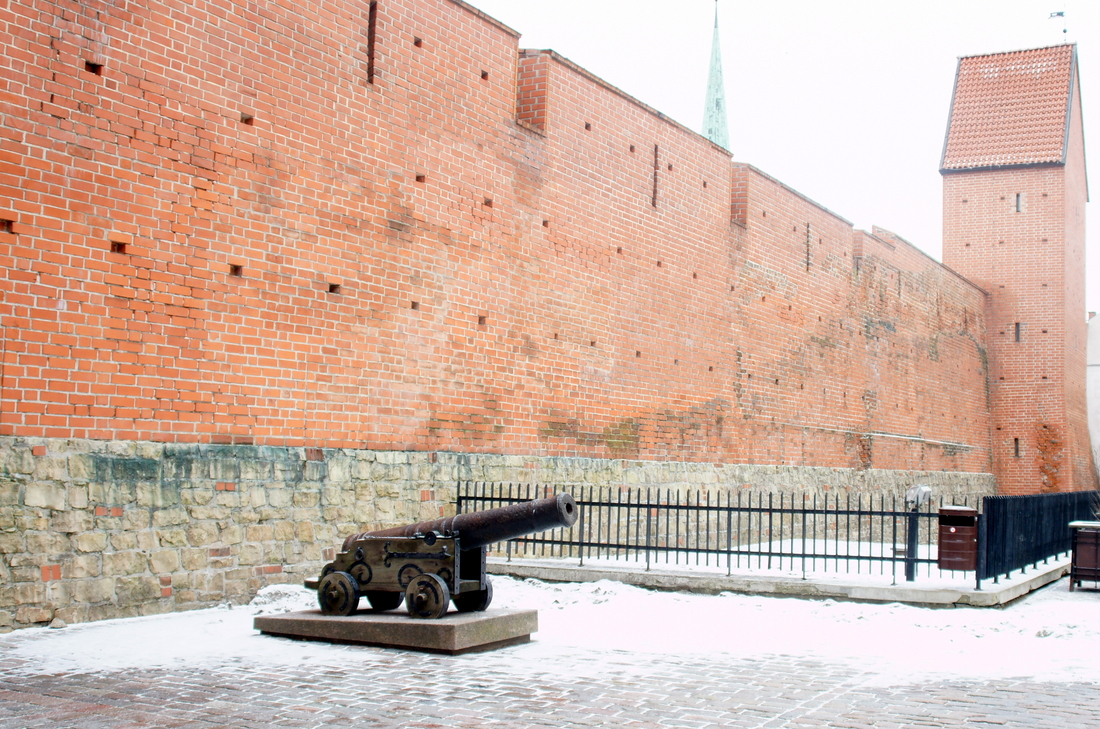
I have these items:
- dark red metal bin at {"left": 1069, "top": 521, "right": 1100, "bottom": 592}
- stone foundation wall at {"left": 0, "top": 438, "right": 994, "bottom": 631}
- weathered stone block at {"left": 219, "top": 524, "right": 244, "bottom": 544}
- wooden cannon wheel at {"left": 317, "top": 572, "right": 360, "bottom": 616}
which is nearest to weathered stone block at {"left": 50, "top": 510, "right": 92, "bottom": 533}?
stone foundation wall at {"left": 0, "top": 438, "right": 994, "bottom": 631}

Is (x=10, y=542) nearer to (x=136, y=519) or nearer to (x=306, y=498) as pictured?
(x=136, y=519)

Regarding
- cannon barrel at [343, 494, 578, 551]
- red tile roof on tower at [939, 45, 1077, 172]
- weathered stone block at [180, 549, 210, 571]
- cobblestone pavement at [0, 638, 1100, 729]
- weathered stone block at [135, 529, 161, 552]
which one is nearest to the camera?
cobblestone pavement at [0, 638, 1100, 729]

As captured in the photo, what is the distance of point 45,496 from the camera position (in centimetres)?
749

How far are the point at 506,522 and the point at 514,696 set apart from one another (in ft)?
5.18

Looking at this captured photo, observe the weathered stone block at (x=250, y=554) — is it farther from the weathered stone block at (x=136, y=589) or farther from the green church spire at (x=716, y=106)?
the green church spire at (x=716, y=106)

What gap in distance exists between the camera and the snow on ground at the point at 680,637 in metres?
6.61

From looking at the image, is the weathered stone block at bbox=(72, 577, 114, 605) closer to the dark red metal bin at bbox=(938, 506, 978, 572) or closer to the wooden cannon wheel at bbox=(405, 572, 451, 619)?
the wooden cannon wheel at bbox=(405, 572, 451, 619)

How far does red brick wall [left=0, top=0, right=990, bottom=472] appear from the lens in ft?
26.0

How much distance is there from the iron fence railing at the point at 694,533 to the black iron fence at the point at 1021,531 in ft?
1.76

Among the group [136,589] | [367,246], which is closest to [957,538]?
[367,246]

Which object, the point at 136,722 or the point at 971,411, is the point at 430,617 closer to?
the point at 136,722

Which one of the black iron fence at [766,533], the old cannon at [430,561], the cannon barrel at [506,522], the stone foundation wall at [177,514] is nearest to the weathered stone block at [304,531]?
the stone foundation wall at [177,514]

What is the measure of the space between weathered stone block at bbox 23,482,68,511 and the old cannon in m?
1.86

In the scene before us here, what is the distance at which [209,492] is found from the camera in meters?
8.71
